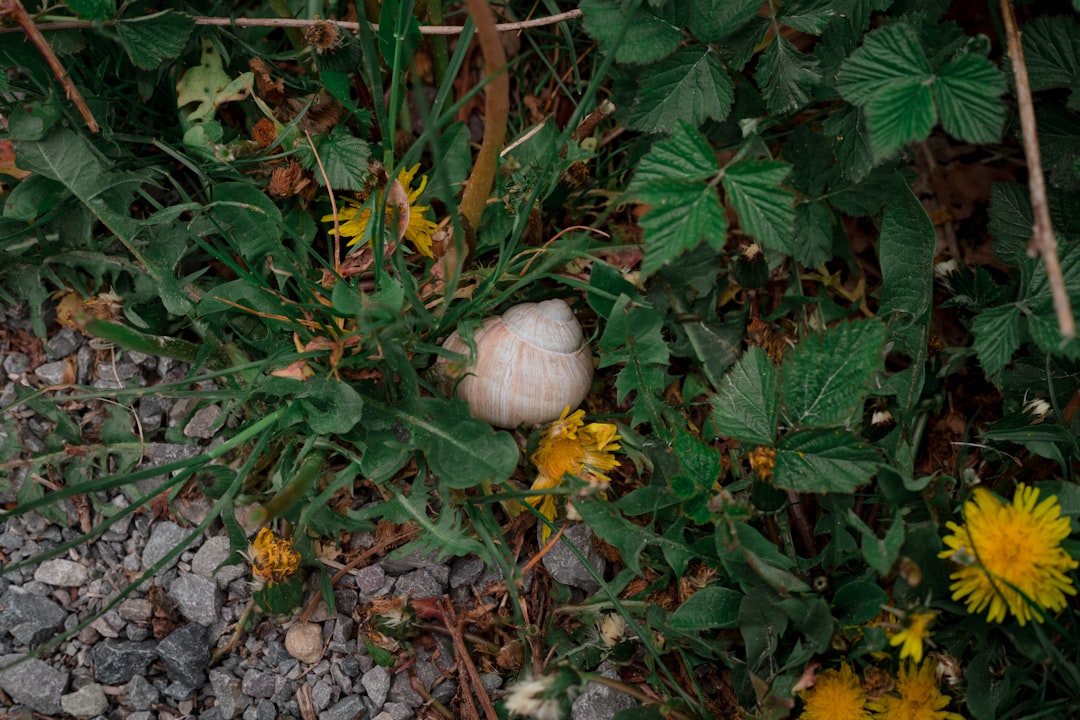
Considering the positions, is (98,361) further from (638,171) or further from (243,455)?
(638,171)

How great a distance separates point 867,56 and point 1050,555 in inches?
36.5

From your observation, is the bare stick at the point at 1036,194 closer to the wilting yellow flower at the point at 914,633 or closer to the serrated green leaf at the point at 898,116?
the serrated green leaf at the point at 898,116

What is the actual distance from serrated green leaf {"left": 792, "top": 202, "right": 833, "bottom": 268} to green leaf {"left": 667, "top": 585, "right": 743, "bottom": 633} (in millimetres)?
744

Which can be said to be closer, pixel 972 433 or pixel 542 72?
pixel 972 433

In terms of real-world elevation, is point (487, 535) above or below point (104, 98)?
below

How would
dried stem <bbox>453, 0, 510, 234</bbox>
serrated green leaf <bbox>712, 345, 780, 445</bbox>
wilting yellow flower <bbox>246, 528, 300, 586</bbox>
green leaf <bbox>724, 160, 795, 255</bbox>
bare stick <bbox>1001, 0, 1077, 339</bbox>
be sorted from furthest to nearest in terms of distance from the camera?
wilting yellow flower <bbox>246, 528, 300, 586</bbox> → serrated green leaf <bbox>712, 345, 780, 445</bbox> → green leaf <bbox>724, 160, 795, 255</bbox> → dried stem <bbox>453, 0, 510, 234</bbox> → bare stick <bbox>1001, 0, 1077, 339</bbox>

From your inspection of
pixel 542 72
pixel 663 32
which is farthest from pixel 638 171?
pixel 542 72

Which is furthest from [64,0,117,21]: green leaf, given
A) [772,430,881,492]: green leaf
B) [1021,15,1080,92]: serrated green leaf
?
[1021,15,1080,92]: serrated green leaf

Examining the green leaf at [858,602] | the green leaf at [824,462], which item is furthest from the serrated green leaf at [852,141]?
the green leaf at [858,602]

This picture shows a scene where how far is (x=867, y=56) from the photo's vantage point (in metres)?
1.44

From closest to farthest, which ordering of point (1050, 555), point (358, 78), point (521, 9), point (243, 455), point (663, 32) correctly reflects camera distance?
point (1050, 555)
point (663, 32)
point (243, 455)
point (358, 78)
point (521, 9)

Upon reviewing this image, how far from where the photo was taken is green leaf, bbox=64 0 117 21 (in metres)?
1.55

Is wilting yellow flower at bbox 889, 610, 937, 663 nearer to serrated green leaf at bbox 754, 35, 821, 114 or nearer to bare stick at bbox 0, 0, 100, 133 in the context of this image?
serrated green leaf at bbox 754, 35, 821, 114

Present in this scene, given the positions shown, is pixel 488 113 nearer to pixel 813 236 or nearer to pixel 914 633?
pixel 813 236
